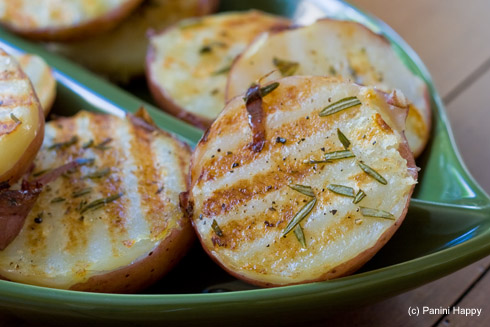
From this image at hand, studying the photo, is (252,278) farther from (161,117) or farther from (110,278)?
(161,117)

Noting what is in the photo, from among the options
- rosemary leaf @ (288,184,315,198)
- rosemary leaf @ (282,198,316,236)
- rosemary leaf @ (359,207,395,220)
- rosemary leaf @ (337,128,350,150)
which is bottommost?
rosemary leaf @ (282,198,316,236)

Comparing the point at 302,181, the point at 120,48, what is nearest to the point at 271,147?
the point at 302,181

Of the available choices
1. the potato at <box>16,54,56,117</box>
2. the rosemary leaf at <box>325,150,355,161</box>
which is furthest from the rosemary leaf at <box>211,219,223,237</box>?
the potato at <box>16,54,56,117</box>

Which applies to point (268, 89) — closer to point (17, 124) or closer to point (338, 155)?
point (338, 155)

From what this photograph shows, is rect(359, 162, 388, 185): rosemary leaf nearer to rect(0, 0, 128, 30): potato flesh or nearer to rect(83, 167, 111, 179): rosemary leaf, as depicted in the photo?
rect(83, 167, 111, 179): rosemary leaf

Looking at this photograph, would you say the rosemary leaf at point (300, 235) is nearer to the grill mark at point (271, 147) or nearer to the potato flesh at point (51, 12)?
the grill mark at point (271, 147)

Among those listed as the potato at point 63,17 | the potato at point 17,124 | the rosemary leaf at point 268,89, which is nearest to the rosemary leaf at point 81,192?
the potato at point 17,124

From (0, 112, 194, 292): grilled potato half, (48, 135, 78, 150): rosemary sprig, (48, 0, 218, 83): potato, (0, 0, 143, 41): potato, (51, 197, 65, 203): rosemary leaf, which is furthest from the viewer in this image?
(48, 0, 218, 83): potato
